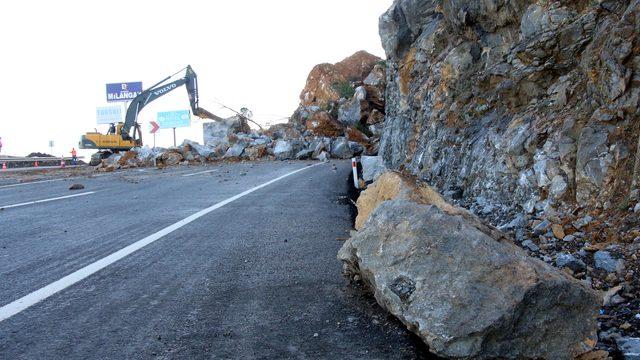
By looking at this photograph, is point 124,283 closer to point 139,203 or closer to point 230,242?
point 230,242

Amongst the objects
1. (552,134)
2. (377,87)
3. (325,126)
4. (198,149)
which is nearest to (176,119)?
(325,126)

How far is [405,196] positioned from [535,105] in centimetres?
379

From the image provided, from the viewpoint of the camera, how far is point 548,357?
2.59 meters

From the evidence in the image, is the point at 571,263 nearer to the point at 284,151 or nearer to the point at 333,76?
the point at 284,151

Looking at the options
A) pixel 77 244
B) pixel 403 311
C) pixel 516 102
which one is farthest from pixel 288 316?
pixel 516 102

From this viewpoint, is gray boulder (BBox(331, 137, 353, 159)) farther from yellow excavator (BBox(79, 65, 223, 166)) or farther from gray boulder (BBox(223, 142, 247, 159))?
yellow excavator (BBox(79, 65, 223, 166))

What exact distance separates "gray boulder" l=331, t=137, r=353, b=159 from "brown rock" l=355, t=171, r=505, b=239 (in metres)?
25.0

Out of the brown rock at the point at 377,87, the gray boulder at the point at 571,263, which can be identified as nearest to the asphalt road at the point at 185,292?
the gray boulder at the point at 571,263

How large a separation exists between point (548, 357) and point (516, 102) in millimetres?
6049

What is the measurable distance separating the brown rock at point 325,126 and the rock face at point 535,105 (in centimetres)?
2543

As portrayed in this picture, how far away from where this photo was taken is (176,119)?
54.9m

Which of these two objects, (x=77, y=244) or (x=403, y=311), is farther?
(x=77, y=244)

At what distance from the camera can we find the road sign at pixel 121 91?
56.9 meters

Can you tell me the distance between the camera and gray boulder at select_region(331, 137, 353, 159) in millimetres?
31109
